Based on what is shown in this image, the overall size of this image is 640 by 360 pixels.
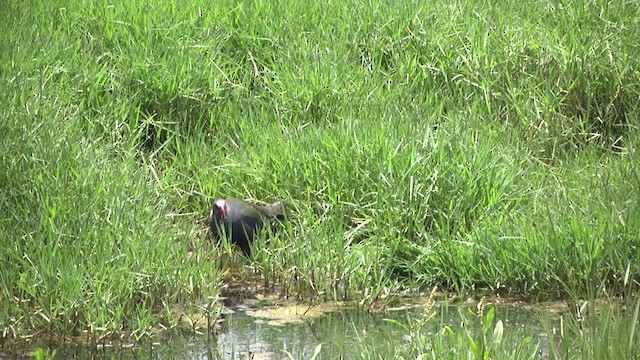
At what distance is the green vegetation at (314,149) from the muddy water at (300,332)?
108 millimetres

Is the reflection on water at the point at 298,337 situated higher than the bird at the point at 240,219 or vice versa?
the bird at the point at 240,219

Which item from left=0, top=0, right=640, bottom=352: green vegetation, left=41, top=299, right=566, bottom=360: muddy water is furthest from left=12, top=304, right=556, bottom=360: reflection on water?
left=0, top=0, right=640, bottom=352: green vegetation

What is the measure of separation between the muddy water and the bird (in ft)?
1.47

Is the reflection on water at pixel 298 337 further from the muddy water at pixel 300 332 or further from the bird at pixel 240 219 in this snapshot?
the bird at pixel 240 219

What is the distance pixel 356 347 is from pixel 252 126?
1989mm

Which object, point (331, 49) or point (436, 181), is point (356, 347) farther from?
point (331, 49)

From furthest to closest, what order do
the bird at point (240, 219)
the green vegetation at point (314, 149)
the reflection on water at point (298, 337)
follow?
the bird at point (240, 219) → the green vegetation at point (314, 149) → the reflection on water at point (298, 337)

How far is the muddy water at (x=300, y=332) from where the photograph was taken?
4398 millimetres

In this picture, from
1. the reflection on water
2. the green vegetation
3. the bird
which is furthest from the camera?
the bird

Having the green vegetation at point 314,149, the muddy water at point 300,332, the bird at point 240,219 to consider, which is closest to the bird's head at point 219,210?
the bird at point 240,219

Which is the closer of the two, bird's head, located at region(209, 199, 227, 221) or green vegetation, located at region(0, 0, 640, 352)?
green vegetation, located at region(0, 0, 640, 352)

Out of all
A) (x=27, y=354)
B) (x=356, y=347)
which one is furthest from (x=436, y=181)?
(x=27, y=354)

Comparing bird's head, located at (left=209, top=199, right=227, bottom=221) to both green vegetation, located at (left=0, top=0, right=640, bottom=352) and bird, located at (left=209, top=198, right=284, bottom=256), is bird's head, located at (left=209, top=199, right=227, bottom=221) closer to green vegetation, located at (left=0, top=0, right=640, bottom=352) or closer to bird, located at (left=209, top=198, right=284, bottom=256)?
bird, located at (left=209, top=198, right=284, bottom=256)

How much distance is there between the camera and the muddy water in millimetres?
4398
